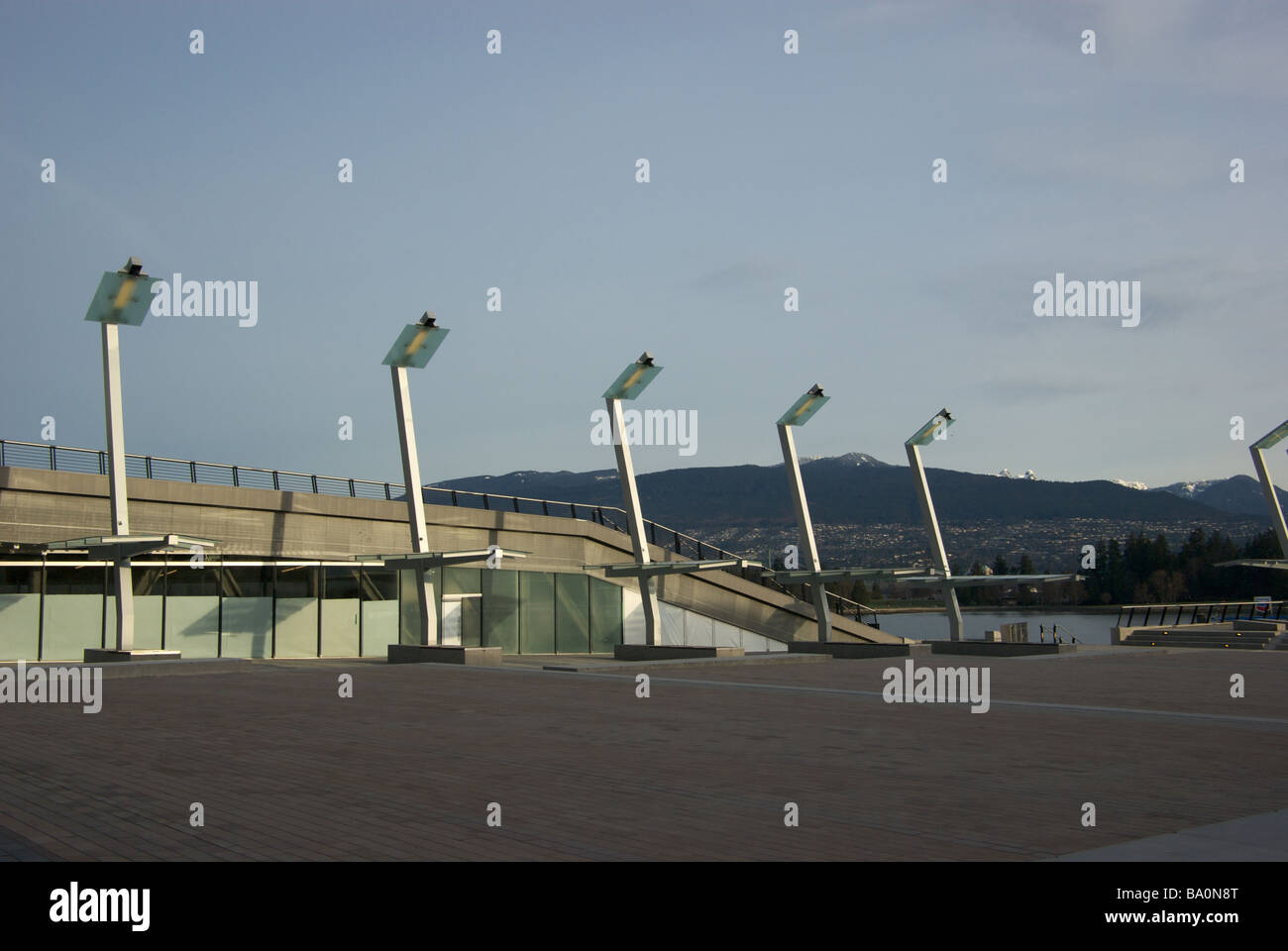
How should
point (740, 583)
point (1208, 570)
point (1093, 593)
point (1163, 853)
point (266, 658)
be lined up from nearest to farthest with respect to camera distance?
point (1163, 853)
point (266, 658)
point (740, 583)
point (1208, 570)
point (1093, 593)

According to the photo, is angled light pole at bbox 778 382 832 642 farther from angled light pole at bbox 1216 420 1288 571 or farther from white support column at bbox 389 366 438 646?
angled light pole at bbox 1216 420 1288 571

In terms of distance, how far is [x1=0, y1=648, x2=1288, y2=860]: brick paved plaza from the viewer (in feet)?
24.2

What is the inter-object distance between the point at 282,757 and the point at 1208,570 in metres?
112

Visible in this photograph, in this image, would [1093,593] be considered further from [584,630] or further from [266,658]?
[266,658]

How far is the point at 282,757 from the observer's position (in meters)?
11.0

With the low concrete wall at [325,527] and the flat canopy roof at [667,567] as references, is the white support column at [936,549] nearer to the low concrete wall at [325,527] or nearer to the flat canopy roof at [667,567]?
the flat canopy roof at [667,567]

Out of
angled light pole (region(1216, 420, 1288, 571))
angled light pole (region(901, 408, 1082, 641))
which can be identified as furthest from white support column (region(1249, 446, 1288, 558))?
angled light pole (region(901, 408, 1082, 641))

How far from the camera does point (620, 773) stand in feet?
33.6

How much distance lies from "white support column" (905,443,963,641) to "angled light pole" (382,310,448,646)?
1455cm

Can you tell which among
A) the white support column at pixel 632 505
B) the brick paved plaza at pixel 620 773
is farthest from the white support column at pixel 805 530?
the brick paved plaza at pixel 620 773

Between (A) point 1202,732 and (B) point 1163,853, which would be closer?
(B) point 1163,853

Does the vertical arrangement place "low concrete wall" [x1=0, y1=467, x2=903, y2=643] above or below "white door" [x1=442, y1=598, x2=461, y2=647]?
above

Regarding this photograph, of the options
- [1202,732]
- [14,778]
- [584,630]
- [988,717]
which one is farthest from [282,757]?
[584,630]

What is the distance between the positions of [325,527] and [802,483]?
44.2ft
